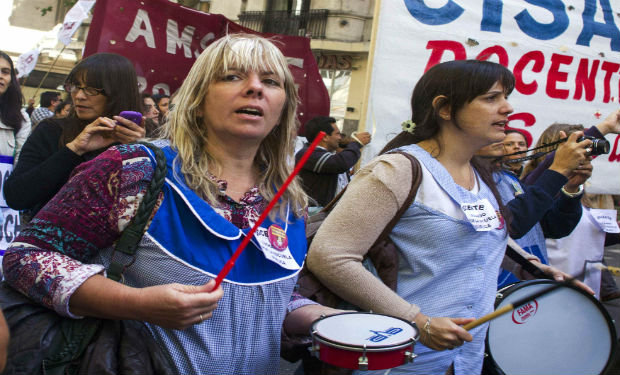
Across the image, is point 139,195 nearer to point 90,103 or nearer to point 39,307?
point 39,307

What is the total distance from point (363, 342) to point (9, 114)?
13.1 feet

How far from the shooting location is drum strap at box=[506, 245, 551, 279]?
261cm

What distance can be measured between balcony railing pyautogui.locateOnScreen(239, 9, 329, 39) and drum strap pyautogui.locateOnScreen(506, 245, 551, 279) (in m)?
18.7

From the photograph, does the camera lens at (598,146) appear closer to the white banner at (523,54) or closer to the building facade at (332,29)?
the white banner at (523,54)

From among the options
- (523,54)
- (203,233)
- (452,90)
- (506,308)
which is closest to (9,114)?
(452,90)

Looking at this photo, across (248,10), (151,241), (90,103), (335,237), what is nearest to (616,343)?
(335,237)

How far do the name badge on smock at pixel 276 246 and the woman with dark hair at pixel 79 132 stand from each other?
96 cm

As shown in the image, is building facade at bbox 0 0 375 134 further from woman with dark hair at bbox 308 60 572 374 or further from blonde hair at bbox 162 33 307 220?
blonde hair at bbox 162 33 307 220

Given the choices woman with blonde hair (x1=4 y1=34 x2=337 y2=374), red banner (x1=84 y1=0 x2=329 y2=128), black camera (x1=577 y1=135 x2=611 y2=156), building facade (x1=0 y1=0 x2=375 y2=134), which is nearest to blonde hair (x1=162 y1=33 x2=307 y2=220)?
woman with blonde hair (x1=4 y1=34 x2=337 y2=374)

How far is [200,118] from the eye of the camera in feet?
6.04

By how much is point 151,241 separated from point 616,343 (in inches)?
83.0

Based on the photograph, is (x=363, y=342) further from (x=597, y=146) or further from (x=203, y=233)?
(x=597, y=146)

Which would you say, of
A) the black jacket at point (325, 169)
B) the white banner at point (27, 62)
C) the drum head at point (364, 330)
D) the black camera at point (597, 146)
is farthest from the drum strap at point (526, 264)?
the white banner at point (27, 62)

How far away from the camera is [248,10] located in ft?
74.7
